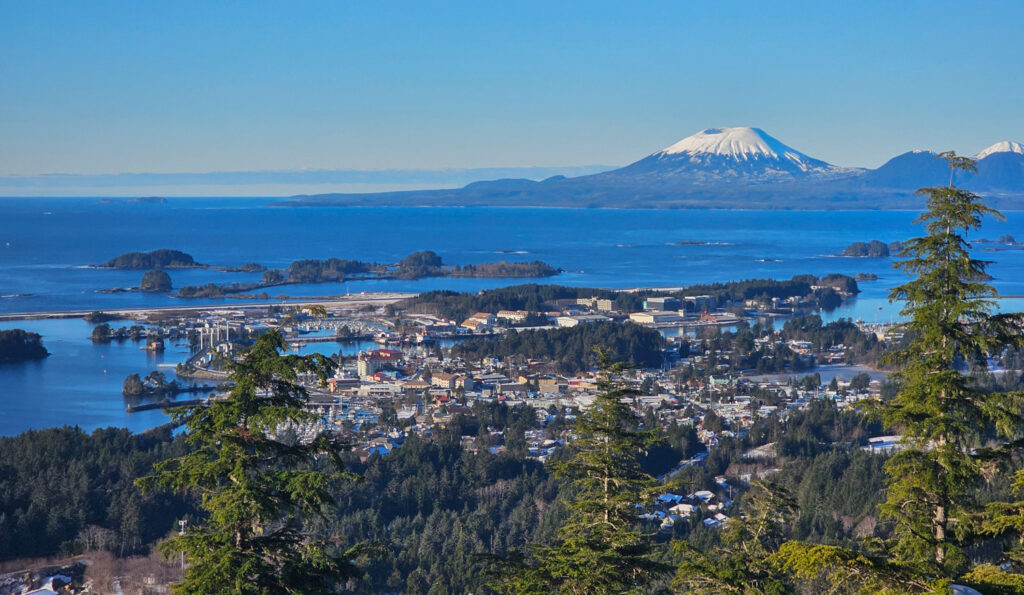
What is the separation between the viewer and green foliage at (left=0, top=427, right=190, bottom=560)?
19328 millimetres

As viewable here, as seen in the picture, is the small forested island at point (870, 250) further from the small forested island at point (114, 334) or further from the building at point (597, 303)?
the small forested island at point (114, 334)

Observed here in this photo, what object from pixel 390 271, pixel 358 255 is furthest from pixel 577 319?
pixel 358 255

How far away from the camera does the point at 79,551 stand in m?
18.9

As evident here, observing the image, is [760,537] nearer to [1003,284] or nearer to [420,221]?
[1003,284]

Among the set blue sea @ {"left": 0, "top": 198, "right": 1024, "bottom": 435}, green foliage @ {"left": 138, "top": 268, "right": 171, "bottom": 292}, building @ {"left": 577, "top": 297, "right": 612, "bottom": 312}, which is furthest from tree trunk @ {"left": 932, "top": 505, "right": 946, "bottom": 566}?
green foliage @ {"left": 138, "top": 268, "right": 171, "bottom": 292}

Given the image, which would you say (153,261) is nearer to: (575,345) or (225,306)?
(225,306)

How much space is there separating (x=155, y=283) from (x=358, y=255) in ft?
106

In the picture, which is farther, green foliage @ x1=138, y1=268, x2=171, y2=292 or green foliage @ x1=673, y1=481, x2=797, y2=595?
green foliage @ x1=138, y1=268, x2=171, y2=292

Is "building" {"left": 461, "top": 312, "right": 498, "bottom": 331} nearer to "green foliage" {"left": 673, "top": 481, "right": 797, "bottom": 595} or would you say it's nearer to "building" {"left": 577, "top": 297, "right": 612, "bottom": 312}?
"building" {"left": 577, "top": 297, "right": 612, "bottom": 312}

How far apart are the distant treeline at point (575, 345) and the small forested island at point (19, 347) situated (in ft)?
51.2

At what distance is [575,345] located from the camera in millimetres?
43000

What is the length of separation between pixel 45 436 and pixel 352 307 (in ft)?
111

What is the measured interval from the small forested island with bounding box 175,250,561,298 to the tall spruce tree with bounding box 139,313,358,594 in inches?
2668

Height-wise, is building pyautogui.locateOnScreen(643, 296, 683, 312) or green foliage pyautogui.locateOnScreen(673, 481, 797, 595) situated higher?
green foliage pyautogui.locateOnScreen(673, 481, 797, 595)
